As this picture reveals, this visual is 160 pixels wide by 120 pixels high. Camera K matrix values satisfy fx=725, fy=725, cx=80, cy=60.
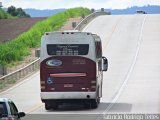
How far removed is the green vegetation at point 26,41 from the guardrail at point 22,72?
9.67 ft

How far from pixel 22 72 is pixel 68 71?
2125 cm

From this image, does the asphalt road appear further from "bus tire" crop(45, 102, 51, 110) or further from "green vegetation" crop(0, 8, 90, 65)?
"green vegetation" crop(0, 8, 90, 65)

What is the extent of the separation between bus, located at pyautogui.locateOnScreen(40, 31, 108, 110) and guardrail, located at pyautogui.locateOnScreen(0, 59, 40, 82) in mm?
13843

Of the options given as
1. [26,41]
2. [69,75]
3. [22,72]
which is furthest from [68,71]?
[26,41]

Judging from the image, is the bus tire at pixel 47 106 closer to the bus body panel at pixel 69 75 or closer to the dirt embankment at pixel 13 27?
the bus body panel at pixel 69 75

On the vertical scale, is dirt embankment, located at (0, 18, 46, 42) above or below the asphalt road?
below

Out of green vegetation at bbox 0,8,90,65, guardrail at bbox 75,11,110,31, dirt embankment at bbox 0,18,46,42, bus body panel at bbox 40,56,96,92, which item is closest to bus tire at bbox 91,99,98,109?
bus body panel at bbox 40,56,96,92

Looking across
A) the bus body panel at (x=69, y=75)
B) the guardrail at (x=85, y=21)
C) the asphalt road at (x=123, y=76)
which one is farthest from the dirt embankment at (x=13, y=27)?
the bus body panel at (x=69, y=75)

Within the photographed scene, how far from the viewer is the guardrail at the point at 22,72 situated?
47256 mm

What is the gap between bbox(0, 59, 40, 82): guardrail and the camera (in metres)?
47.3

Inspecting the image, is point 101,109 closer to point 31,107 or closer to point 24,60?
point 31,107

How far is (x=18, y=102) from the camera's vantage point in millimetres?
37312

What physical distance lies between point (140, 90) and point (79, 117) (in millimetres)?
13574

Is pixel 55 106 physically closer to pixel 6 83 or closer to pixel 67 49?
pixel 67 49
